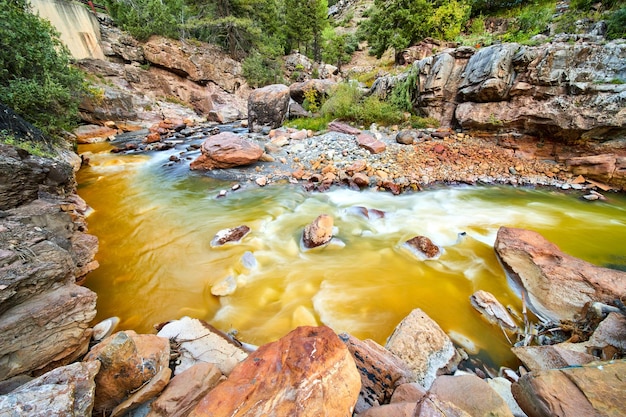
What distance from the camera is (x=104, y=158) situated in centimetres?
915


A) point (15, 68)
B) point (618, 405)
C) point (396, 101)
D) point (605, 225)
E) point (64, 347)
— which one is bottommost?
point (605, 225)

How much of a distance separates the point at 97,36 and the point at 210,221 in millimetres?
21644

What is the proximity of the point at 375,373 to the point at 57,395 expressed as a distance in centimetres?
200

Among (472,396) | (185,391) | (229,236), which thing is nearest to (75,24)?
(229,236)

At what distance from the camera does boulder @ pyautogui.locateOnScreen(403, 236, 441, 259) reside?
3.99 m

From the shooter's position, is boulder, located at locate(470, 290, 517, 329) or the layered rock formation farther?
the layered rock formation

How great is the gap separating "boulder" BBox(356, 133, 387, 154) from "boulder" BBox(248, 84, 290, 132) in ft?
17.4

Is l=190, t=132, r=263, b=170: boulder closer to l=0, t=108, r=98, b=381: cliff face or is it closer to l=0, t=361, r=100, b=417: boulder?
l=0, t=108, r=98, b=381: cliff face

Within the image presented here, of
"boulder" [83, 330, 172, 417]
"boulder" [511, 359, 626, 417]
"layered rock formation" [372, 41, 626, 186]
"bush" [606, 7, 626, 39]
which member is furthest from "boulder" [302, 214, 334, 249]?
"bush" [606, 7, 626, 39]

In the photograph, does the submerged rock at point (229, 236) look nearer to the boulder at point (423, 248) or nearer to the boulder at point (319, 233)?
the boulder at point (319, 233)

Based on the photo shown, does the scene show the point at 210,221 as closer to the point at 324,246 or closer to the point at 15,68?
the point at 324,246

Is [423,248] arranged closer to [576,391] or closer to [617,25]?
[576,391]

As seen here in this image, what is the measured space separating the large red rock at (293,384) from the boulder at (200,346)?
73 cm

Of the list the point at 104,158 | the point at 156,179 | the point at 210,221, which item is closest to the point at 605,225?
the point at 210,221
